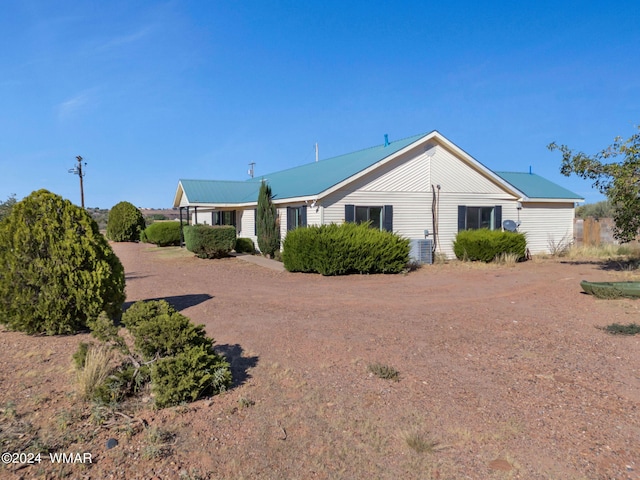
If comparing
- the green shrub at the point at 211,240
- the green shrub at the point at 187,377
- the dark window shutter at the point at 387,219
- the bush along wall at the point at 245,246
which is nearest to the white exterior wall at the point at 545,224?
the dark window shutter at the point at 387,219

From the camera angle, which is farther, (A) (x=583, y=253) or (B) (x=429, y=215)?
(A) (x=583, y=253)

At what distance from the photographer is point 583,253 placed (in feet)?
60.7

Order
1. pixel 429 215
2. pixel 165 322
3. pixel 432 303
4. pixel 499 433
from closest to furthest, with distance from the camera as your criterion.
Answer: pixel 499 433, pixel 165 322, pixel 432 303, pixel 429 215

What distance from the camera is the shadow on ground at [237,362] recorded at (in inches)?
186

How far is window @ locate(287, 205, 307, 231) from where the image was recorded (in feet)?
53.6

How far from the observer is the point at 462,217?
17875mm

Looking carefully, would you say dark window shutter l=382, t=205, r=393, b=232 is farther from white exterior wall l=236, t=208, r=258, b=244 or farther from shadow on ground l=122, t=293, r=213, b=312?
shadow on ground l=122, t=293, r=213, b=312

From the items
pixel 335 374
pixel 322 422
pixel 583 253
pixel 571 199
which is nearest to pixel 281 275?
pixel 335 374

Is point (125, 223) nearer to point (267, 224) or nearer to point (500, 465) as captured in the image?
point (267, 224)

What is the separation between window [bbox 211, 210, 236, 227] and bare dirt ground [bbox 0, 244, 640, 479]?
15.8 m

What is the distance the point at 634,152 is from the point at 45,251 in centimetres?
1372

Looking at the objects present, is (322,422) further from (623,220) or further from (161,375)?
(623,220)

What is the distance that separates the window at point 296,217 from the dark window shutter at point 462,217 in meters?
6.22

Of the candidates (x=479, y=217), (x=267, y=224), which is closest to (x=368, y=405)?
(x=267, y=224)
